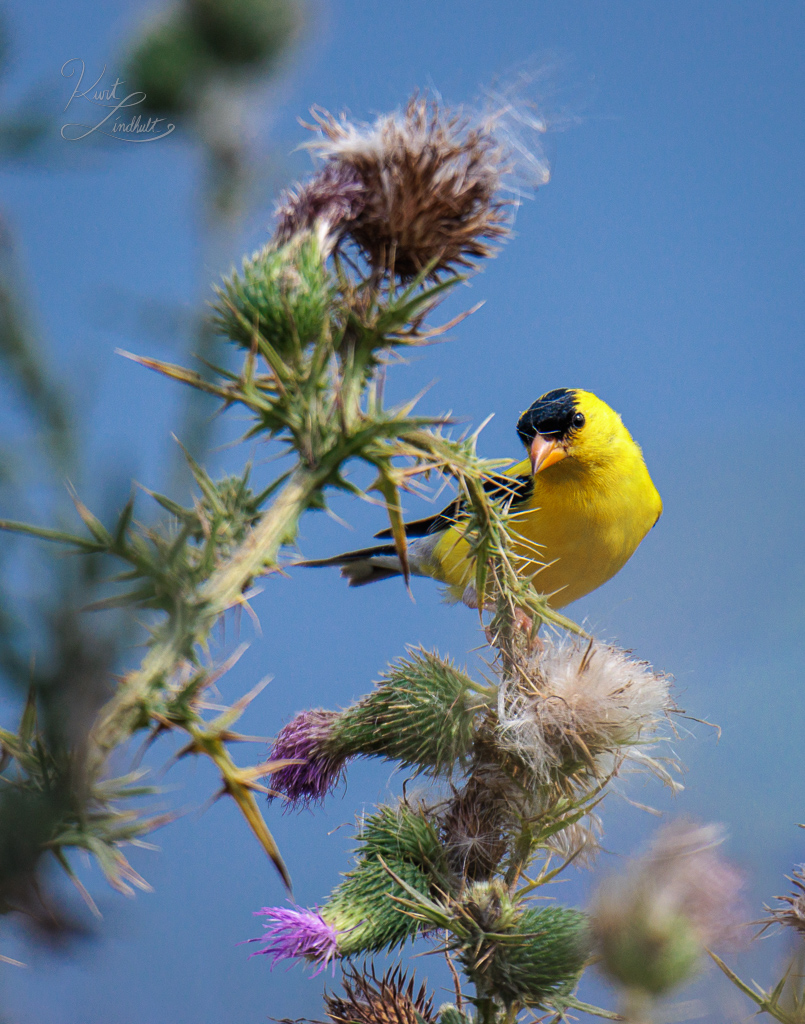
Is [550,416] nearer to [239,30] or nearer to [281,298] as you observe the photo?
[239,30]

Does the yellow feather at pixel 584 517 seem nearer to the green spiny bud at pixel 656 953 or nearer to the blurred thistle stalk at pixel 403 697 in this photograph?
the blurred thistle stalk at pixel 403 697

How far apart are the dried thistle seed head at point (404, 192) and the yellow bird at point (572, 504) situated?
1471 mm

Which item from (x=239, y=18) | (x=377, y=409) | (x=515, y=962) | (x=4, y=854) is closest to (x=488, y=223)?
(x=377, y=409)

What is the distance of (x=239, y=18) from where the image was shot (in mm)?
2564

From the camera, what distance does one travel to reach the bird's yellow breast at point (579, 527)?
2941 millimetres

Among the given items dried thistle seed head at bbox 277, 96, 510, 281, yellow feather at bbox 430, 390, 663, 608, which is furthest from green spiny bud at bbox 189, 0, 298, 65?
yellow feather at bbox 430, 390, 663, 608

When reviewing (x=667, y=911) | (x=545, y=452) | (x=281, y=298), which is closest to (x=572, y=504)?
(x=545, y=452)

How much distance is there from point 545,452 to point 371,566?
1.11m

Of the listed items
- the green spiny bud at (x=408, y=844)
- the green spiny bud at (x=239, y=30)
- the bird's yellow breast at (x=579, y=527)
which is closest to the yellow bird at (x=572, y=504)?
the bird's yellow breast at (x=579, y=527)

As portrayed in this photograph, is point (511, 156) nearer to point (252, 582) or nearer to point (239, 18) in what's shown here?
point (252, 582)

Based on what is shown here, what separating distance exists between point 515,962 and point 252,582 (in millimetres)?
926

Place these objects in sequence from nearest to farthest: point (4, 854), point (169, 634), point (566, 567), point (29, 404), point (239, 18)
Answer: point (4, 854) < point (169, 634) < point (29, 404) < point (239, 18) < point (566, 567)

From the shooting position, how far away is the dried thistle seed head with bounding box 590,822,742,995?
3.99 ft

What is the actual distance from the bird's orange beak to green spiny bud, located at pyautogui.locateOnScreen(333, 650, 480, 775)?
4.35ft
